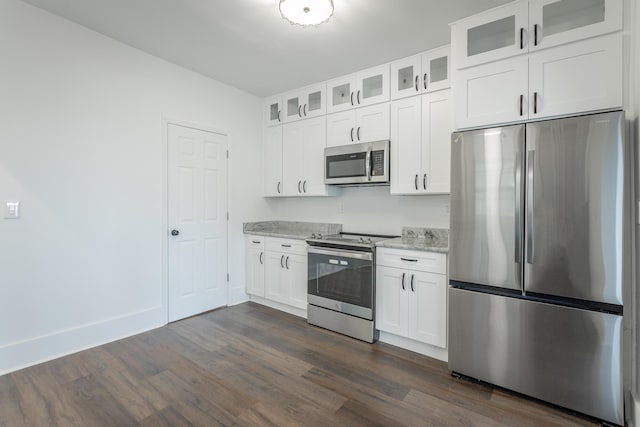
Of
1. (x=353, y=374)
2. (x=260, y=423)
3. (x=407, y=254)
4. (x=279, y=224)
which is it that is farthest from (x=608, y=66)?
(x=279, y=224)

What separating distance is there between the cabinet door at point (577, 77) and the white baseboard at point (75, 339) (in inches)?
148

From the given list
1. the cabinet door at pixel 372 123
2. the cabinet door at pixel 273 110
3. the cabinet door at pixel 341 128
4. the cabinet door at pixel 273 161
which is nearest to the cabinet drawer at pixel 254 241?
the cabinet door at pixel 273 161

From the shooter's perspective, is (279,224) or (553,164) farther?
(279,224)

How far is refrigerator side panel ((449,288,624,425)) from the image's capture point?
181 centimetres

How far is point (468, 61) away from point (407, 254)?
1.59 m

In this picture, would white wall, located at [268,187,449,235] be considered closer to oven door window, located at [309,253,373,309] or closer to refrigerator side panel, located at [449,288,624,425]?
oven door window, located at [309,253,373,309]

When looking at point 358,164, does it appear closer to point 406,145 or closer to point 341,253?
point 406,145

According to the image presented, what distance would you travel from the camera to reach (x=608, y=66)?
6.14 ft

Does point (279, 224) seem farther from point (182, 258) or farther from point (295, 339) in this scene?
point (295, 339)

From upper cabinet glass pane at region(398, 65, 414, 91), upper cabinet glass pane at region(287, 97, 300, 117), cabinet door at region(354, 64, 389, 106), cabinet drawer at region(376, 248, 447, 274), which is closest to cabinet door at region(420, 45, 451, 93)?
upper cabinet glass pane at region(398, 65, 414, 91)

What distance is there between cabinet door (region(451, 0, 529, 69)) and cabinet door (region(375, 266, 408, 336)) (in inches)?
70.1

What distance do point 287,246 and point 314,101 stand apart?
179 cm

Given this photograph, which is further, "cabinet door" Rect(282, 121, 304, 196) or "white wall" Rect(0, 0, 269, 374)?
"cabinet door" Rect(282, 121, 304, 196)

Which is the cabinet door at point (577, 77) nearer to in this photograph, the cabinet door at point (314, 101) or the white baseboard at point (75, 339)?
the cabinet door at point (314, 101)
